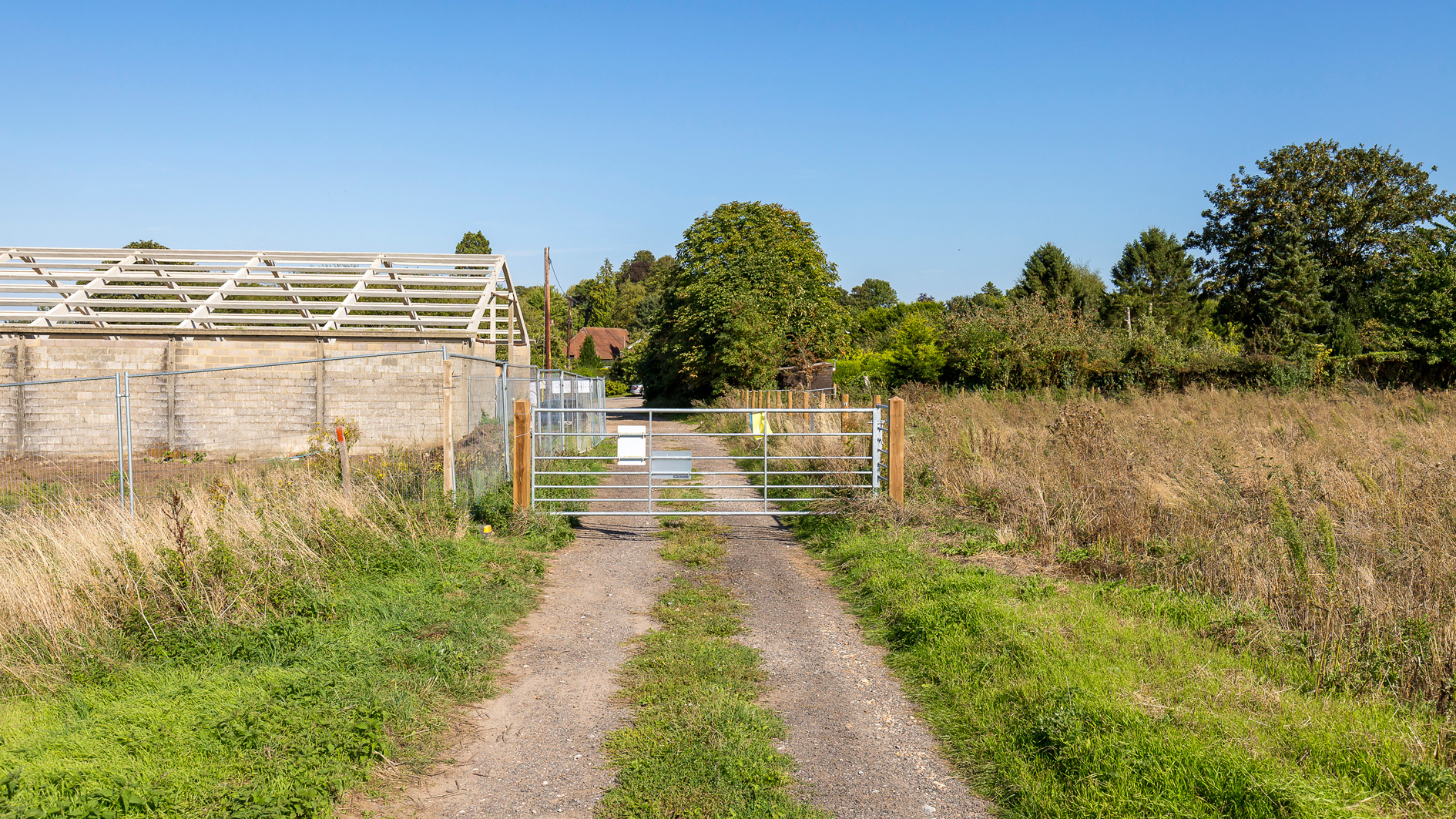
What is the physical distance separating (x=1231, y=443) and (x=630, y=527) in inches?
336

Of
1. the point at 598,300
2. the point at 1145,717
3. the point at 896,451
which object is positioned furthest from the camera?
the point at 598,300

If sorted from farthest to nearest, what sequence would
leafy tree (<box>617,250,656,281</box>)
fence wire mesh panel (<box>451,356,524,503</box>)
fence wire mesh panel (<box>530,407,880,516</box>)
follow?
leafy tree (<box>617,250,656,281</box>) → fence wire mesh panel (<box>530,407,880,516</box>) → fence wire mesh panel (<box>451,356,524,503</box>)

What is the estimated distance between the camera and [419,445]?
16844 mm

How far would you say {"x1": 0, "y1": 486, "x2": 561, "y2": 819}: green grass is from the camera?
13.3ft

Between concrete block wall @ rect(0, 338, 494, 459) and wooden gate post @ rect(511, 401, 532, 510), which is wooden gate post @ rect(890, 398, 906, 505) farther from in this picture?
concrete block wall @ rect(0, 338, 494, 459)

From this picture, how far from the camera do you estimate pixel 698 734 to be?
5.04 m

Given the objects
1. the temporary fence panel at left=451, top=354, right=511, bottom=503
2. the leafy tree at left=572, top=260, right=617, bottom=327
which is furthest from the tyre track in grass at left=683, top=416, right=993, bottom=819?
the leafy tree at left=572, top=260, right=617, bottom=327

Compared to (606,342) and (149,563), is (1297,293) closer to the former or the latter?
(149,563)

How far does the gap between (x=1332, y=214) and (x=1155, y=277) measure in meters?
18.0

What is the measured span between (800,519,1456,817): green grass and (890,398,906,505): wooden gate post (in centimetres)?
412

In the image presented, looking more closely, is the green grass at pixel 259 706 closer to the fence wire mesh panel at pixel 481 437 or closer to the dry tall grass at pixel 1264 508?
the fence wire mesh panel at pixel 481 437

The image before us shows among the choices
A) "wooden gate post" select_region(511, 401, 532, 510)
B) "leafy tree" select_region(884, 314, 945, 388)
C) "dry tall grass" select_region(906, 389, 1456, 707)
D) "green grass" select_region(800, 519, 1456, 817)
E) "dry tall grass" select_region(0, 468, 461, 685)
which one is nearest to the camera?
"green grass" select_region(800, 519, 1456, 817)

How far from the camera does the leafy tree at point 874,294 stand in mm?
136000

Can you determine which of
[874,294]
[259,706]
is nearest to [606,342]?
[874,294]
